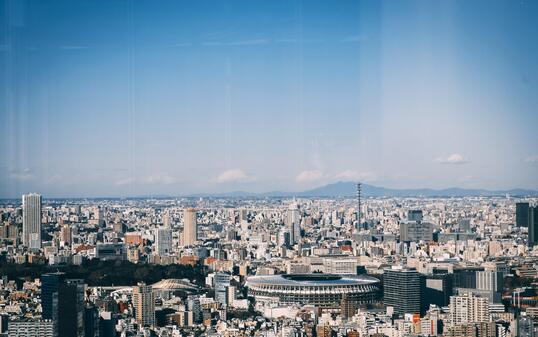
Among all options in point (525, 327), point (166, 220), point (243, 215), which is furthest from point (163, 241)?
point (525, 327)

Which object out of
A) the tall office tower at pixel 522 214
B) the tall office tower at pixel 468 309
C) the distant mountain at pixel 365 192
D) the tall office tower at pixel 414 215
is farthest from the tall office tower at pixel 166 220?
the tall office tower at pixel 522 214

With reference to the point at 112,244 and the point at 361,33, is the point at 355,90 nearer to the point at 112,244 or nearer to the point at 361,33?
the point at 361,33

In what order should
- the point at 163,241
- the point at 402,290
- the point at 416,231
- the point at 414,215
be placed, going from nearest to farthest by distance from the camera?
the point at 402,290 < the point at 414,215 < the point at 163,241 < the point at 416,231

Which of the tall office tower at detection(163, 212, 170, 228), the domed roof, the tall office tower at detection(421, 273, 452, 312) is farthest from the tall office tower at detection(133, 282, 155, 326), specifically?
the tall office tower at detection(421, 273, 452, 312)

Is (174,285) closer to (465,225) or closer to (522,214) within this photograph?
(465,225)

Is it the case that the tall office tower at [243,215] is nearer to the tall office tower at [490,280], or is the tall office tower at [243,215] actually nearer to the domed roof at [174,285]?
the domed roof at [174,285]

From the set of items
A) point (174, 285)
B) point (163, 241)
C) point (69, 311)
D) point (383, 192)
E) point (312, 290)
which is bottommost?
point (312, 290)
